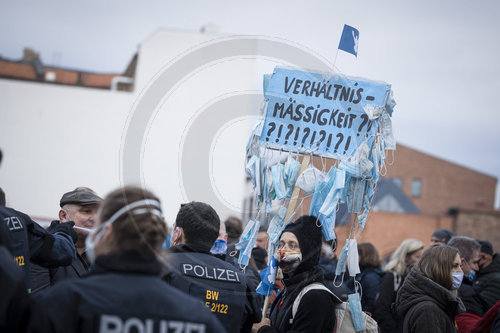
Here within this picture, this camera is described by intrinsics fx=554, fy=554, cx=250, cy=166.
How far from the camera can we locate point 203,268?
3.53 metres

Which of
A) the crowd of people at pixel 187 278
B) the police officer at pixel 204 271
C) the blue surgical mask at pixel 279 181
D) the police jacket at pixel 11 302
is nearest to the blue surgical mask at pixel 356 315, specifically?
the crowd of people at pixel 187 278

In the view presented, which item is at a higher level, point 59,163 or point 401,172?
point 401,172

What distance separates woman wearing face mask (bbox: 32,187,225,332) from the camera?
2.02 metres

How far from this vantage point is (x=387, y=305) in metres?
6.00

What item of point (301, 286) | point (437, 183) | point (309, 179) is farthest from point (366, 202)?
point (437, 183)

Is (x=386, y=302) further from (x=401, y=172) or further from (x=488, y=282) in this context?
(x=401, y=172)

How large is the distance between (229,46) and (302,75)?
944 millimetres

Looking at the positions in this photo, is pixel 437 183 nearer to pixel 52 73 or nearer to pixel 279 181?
pixel 52 73

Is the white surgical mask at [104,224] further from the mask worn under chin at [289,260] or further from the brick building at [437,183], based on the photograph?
the brick building at [437,183]

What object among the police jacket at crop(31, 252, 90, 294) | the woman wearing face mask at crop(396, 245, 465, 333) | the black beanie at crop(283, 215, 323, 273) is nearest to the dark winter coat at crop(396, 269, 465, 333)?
the woman wearing face mask at crop(396, 245, 465, 333)

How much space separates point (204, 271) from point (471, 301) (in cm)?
308

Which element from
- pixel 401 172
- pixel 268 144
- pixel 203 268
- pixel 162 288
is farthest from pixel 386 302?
pixel 401 172

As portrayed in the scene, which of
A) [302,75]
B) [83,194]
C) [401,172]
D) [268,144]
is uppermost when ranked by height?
[401,172]

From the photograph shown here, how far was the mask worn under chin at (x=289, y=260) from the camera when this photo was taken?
13.3 feet
